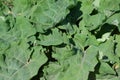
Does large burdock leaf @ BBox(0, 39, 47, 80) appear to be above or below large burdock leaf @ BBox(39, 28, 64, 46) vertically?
below

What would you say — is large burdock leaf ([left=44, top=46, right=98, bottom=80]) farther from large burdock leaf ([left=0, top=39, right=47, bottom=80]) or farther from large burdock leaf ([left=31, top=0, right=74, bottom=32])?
large burdock leaf ([left=31, top=0, right=74, bottom=32])

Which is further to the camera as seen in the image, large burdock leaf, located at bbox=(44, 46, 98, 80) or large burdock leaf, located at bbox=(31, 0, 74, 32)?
large burdock leaf, located at bbox=(31, 0, 74, 32)

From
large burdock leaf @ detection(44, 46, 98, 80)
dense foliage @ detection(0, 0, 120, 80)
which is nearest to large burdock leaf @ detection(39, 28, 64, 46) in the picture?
dense foliage @ detection(0, 0, 120, 80)

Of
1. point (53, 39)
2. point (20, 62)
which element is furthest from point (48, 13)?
point (20, 62)

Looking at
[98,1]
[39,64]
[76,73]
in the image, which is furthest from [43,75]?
[98,1]

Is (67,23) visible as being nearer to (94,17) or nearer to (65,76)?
(94,17)

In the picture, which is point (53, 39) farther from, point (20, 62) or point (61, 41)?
point (20, 62)

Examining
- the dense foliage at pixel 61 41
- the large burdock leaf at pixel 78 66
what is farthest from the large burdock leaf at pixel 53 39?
the large burdock leaf at pixel 78 66
